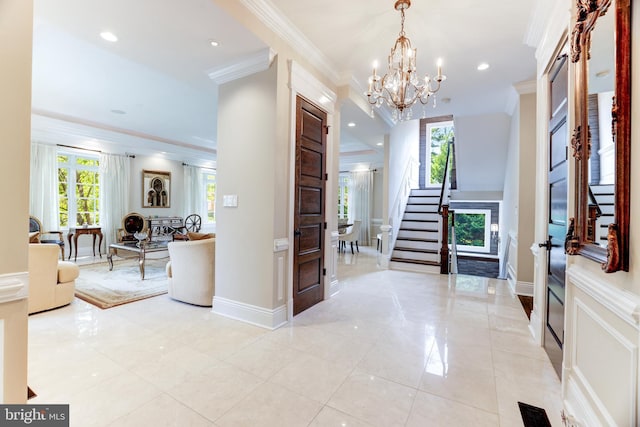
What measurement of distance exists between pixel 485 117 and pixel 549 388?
4.64 meters

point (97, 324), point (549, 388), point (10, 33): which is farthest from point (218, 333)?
point (549, 388)

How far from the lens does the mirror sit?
110 centimetres

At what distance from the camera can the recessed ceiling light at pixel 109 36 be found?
2.37m

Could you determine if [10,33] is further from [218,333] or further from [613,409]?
[613,409]

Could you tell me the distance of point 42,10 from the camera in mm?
2082

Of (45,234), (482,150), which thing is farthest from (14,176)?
(482,150)

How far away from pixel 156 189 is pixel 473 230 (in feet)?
31.2

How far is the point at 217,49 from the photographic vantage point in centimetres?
266

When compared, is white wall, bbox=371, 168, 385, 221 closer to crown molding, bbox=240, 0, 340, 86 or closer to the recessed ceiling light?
crown molding, bbox=240, 0, 340, 86

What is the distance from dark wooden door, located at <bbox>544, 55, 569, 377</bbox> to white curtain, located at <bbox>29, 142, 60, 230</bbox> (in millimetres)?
8217

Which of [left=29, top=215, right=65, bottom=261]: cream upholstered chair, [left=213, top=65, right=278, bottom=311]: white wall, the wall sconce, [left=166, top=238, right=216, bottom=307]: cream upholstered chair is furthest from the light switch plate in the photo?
the wall sconce

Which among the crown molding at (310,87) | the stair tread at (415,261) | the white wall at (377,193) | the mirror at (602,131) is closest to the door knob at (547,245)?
the mirror at (602,131)

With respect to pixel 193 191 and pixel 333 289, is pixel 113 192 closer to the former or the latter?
pixel 193 191

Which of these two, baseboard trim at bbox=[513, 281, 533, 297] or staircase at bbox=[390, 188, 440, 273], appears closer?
baseboard trim at bbox=[513, 281, 533, 297]
